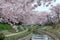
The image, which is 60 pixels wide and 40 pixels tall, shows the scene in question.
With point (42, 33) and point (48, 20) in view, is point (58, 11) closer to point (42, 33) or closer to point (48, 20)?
point (48, 20)

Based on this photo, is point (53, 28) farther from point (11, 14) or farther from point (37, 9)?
point (11, 14)

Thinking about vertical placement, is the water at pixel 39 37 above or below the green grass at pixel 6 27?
below

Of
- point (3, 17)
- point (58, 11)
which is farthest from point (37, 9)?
point (3, 17)

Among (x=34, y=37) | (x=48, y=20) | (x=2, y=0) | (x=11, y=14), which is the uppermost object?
(x=2, y=0)

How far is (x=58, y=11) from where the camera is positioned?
2.04m

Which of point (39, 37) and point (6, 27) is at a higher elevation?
point (6, 27)

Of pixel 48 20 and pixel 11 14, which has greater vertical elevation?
pixel 11 14

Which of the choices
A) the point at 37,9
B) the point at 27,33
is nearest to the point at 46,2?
the point at 37,9

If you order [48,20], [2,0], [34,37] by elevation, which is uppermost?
[2,0]

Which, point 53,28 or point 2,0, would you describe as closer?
point 2,0

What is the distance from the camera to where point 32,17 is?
1996 mm

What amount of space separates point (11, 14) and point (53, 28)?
0.59m

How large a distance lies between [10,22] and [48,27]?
1.66ft

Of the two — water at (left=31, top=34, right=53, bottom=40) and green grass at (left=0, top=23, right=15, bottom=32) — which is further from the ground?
green grass at (left=0, top=23, right=15, bottom=32)
